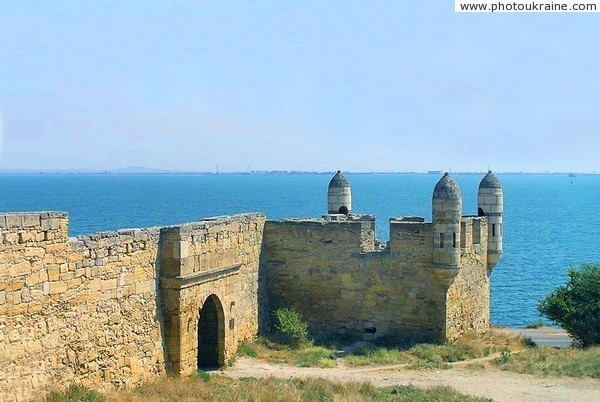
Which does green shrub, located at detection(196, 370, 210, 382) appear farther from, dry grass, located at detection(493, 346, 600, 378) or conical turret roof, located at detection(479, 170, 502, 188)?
conical turret roof, located at detection(479, 170, 502, 188)

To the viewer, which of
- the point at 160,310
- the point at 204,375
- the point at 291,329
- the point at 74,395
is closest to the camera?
the point at 74,395

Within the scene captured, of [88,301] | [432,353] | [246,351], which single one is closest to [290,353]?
[246,351]

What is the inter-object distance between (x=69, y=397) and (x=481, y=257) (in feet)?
41.3

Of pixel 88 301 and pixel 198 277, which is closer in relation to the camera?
pixel 88 301

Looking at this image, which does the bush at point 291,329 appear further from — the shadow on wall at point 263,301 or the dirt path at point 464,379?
the dirt path at point 464,379

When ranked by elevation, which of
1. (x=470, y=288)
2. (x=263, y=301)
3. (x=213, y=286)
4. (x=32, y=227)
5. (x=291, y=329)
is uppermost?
(x=32, y=227)

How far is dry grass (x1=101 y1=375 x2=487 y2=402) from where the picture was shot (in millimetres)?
13000

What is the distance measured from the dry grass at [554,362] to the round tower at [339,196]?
25.2 ft

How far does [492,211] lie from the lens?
69.9 ft

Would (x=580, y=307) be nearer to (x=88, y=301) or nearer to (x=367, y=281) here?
(x=367, y=281)

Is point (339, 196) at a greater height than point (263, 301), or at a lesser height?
greater

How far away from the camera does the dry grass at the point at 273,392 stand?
13000 mm

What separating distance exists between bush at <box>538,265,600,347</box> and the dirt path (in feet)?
16.3

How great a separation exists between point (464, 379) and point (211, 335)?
5.75 meters
